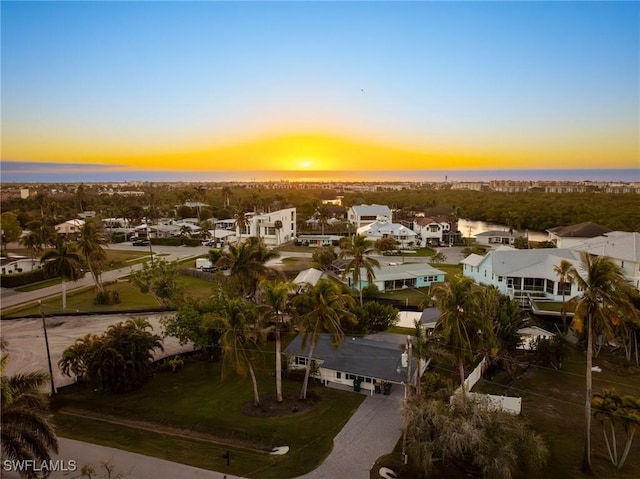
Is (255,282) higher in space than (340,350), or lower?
higher

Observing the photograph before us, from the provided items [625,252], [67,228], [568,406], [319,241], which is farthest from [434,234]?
[67,228]

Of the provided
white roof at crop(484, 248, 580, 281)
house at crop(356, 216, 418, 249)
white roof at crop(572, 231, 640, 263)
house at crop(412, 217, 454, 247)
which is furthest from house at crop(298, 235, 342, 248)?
A: white roof at crop(572, 231, 640, 263)

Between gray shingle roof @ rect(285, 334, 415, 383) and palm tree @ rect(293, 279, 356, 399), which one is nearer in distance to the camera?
palm tree @ rect(293, 279, 356, 399)

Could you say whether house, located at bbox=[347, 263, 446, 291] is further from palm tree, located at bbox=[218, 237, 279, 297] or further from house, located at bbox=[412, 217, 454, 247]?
house, located at bbox=[412, 217, 454, 247]

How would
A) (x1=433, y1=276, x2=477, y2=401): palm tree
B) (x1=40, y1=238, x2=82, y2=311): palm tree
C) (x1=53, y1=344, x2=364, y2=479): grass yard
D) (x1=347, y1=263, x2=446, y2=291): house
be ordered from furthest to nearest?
(x1=347, y1=263, x2=446, y2=291): house, (x1=40, y1=238, x2=82, y2=311): palm tree, (x1=433, y1=276, x2=477, y2=401): palm tree, (x1=53, y1=344, x2=364, y2=479): grass yard

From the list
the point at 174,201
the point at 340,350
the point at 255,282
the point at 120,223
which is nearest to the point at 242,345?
the point at 340,350

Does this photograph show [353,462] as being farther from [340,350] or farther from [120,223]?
[120,223]
